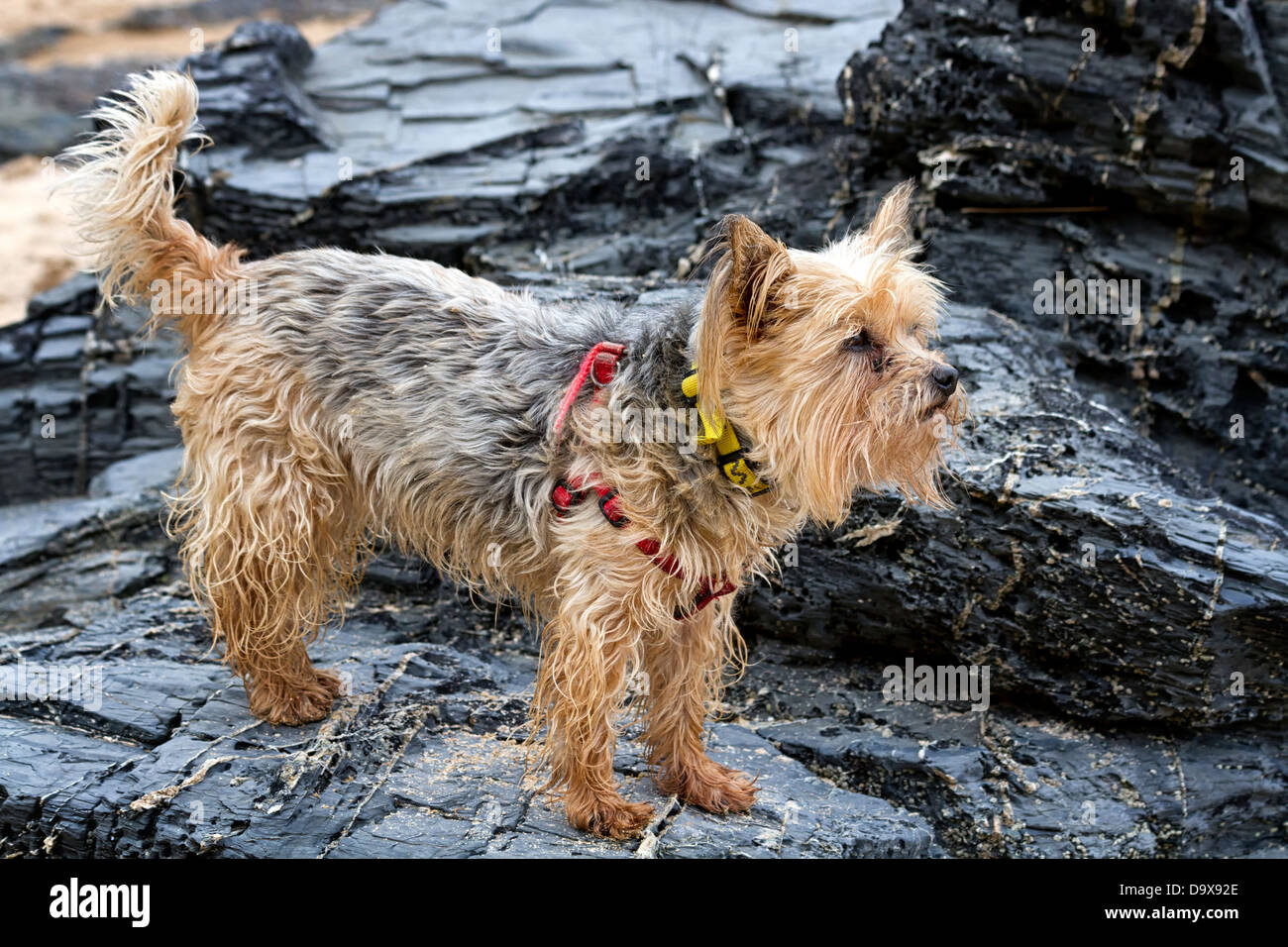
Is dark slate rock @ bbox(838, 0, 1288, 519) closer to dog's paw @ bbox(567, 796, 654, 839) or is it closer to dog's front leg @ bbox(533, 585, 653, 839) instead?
dog's front leg @ bbox(533, 585, 653, 839)

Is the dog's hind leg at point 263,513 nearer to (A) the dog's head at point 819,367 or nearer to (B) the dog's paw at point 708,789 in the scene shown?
(B) the dog's paw at point 708,789

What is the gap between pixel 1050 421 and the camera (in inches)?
270

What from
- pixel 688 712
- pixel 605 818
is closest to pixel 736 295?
pixel 688 712

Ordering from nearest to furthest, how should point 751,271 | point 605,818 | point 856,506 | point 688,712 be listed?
point 751,271, point 605,818, point 688,712, point 856,506

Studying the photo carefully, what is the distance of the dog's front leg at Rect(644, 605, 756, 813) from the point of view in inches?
213

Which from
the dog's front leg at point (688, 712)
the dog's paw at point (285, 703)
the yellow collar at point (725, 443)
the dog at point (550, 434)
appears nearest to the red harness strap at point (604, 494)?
the dog at point (550, 434)

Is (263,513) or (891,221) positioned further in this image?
(263,513)

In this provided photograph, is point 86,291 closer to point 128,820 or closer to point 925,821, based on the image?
point 128,820

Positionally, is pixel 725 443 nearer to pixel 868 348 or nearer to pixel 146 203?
pixel 868 348

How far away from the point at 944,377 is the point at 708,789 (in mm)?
2300

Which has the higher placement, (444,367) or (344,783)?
(444,367)

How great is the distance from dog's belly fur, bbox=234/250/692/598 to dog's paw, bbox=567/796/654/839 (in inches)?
39.6

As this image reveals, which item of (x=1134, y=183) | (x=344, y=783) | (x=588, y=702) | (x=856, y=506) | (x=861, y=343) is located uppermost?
(x=1134, y=183)

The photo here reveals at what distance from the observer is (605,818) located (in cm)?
512
